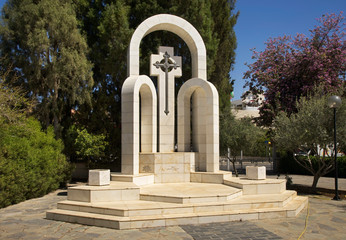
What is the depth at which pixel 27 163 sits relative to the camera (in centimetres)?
1422

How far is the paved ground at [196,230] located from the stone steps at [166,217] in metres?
0.22

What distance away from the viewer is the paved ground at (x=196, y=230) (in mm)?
8242

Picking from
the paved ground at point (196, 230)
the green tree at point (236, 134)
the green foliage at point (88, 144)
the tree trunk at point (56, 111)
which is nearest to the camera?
the paved ground at point (196, 230)

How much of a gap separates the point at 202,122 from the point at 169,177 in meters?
3.17

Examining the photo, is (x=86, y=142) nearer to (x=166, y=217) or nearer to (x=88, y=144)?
(x=88, y=144)

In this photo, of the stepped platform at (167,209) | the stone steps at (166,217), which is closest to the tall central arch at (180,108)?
the stepped platform at (167,209)

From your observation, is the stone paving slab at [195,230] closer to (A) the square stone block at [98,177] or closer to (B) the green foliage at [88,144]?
(A) the square stone block at [98,177]

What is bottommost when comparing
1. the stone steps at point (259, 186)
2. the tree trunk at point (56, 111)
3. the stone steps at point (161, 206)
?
the stone steps at point (161, 206)

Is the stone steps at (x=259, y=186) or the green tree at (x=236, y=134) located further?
the green tree at (x=236, y=134)

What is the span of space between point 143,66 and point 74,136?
6481mm

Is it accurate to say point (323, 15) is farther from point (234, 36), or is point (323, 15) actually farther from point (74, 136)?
point (74, 136)

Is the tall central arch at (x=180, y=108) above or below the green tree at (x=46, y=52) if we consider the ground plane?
below

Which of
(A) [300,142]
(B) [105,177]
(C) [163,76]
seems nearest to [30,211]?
(B) [105,177]

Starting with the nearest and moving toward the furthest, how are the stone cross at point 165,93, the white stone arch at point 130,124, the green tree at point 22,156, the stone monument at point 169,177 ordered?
the stone monument at point 169,177
the green tree at point 22,156
the white stone arch at point 130,124
the stone cross at point 165,93
